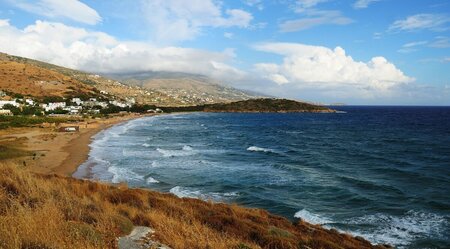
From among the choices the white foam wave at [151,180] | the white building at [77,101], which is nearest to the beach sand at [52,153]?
the white foam wave at [151,180]

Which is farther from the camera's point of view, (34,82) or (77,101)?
(34,82)

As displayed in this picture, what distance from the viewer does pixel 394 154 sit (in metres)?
47.8

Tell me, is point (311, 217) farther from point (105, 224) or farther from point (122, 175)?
point (122, 175)

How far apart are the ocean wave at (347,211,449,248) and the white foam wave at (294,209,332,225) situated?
1448mm

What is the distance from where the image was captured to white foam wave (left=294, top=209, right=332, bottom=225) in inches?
800

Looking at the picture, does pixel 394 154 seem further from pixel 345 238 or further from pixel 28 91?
pixel 28 91

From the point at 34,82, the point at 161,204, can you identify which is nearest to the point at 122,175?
the point at 161,204

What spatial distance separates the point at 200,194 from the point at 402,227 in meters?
13.1

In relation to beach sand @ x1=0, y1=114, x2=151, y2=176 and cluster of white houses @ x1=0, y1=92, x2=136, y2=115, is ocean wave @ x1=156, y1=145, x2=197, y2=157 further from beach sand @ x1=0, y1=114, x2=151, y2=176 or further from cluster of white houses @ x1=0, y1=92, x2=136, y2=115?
cluster of white houses @ x1=0, y1=92, x2=136, y2=115

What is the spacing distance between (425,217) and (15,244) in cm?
2184

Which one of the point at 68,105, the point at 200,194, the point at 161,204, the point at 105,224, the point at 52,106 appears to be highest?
the point at 105,224

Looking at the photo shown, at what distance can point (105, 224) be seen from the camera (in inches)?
380

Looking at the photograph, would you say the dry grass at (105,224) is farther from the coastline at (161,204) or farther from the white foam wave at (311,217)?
the white foam wave at (311,217)

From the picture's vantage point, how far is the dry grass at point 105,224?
23.4 ft
